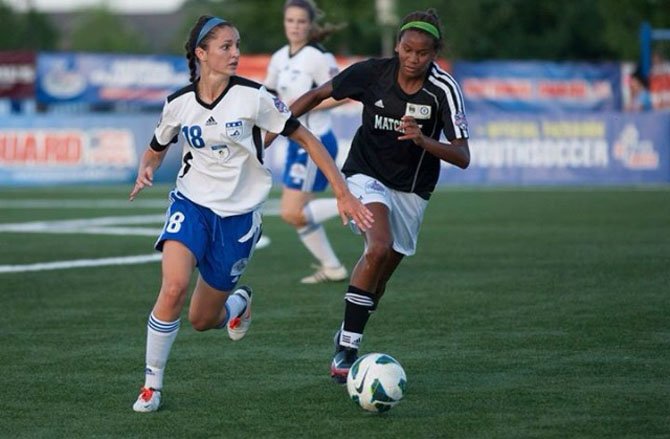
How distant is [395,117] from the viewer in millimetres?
8117

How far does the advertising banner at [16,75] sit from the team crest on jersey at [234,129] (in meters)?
26.5

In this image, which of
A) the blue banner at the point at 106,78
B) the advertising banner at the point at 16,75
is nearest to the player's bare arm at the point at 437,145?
the blue banner at the point at 106,78

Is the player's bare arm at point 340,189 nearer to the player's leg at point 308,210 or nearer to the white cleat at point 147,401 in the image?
the white cleat at point 147,401

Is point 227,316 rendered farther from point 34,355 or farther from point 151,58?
point 151,58

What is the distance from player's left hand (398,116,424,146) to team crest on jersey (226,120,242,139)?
87cm

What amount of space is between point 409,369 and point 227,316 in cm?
109

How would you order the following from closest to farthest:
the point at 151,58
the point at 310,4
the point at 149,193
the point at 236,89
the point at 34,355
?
the point at 236,89, the point at 34,355, the point at 310,4, the point at 149,193, the point at 151,58

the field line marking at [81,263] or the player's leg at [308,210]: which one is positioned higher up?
the player's leg at [308,210]

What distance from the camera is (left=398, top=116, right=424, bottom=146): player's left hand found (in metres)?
7.48

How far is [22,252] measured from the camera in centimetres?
1515

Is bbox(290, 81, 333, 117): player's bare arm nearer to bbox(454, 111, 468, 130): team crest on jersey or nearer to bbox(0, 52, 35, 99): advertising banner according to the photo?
bbox(454, 111, 468, 130): team crest on jersey

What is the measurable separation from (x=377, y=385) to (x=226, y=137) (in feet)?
5.12

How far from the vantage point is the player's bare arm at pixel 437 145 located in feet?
24.6

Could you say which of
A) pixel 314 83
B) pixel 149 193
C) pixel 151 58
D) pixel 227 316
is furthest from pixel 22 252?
pixel 151 58
